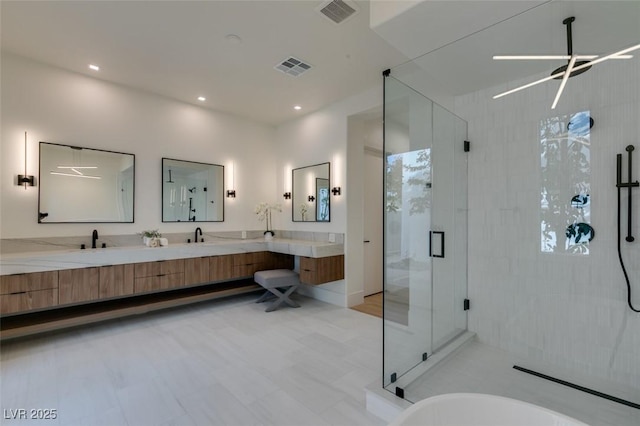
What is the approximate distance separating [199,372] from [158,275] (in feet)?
5.97

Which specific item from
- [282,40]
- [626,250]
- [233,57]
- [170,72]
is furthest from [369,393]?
[170,72]

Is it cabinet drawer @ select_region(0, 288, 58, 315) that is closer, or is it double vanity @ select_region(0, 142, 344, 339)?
cabinet drawer @ select_region(0, 288, 58, 315)

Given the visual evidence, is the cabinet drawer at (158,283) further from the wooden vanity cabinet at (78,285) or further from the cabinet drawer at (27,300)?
the cabinet drawer at (27,300)

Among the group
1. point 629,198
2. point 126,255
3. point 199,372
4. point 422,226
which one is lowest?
point 199,372

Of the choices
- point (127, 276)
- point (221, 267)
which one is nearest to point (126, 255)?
point (127, 276)

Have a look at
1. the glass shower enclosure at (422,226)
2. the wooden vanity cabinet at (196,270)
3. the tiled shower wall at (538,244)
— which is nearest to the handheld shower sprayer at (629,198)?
the tiled shower wall at (538,244)

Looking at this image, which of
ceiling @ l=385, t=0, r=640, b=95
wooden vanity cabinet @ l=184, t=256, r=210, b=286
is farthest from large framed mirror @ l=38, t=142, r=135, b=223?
ceiling @ l=385, t=0, r=640, b=95

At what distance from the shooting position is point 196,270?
13.7 feet

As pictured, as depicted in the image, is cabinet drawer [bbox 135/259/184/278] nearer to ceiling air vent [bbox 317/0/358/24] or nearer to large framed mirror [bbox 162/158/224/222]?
large framed mirror [bbox 162/158/224/222]

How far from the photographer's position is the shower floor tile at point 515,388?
192 cm

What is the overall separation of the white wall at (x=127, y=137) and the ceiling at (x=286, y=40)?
0.27 meters

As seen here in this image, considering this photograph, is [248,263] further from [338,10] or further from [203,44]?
[338,10]

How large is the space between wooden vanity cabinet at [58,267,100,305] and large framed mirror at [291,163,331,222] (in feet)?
9.85

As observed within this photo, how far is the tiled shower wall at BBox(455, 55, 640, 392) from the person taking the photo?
2270 millimetres
